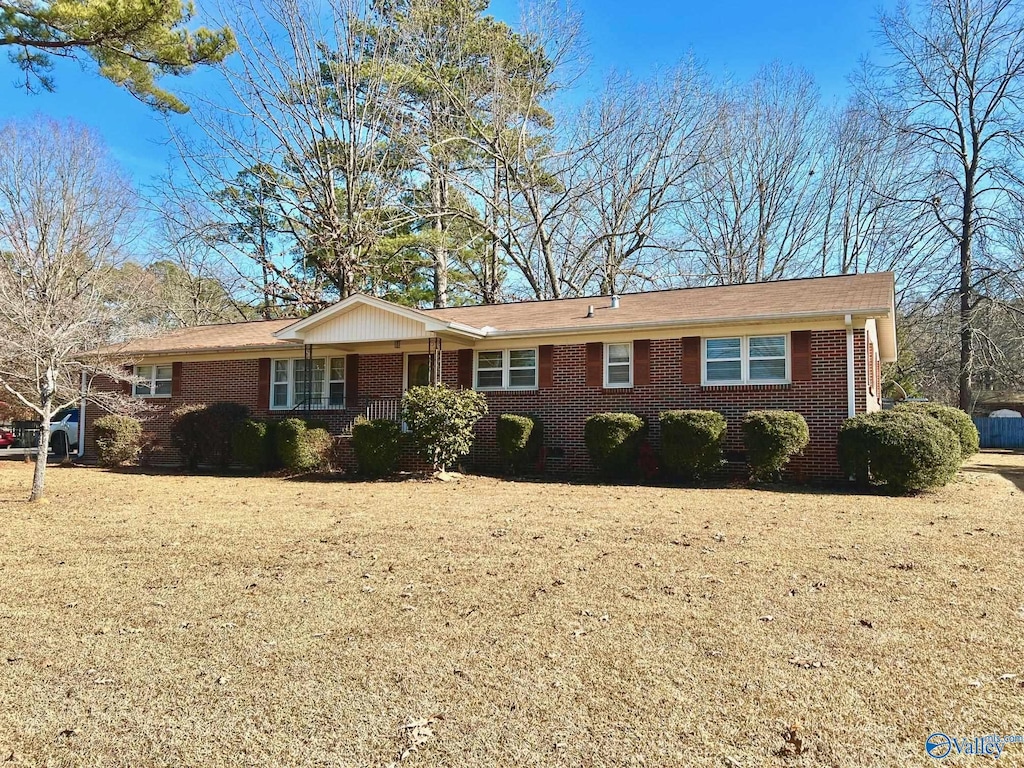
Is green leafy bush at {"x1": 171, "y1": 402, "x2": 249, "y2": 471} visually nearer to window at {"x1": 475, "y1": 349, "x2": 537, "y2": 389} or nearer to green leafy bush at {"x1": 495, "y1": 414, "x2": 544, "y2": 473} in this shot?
window at {"x1": 475, "y1": 349, "x2": 537, "y2": 389}

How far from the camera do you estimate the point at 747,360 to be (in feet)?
43.4

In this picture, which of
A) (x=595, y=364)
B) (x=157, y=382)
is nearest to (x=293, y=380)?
(x=157, y=382)

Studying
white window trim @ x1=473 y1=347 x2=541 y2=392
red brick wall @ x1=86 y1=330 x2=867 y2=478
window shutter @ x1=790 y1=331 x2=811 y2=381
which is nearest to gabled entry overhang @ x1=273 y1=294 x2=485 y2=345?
white window trim @ x1=473 y1=347 x2=541 y2=392

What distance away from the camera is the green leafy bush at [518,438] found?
13.8m

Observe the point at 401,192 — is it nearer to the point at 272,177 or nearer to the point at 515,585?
the point at 272,177

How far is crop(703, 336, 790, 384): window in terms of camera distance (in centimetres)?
1302

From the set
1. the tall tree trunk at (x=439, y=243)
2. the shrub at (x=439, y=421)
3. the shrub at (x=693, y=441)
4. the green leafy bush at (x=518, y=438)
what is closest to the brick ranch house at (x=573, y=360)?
the green leafy bush at (x=518, y=438)

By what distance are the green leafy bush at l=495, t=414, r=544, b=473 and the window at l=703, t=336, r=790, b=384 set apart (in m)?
3.64

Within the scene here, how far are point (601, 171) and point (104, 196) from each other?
58.8 feet

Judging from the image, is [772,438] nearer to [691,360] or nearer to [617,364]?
[691,360]

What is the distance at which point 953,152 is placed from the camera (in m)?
25.7

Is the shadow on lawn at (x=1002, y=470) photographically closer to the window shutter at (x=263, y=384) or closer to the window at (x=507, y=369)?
the window at (x=507, y=369)

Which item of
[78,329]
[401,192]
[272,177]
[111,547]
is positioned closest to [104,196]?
[272,177]

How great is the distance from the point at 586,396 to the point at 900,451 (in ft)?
19.7
